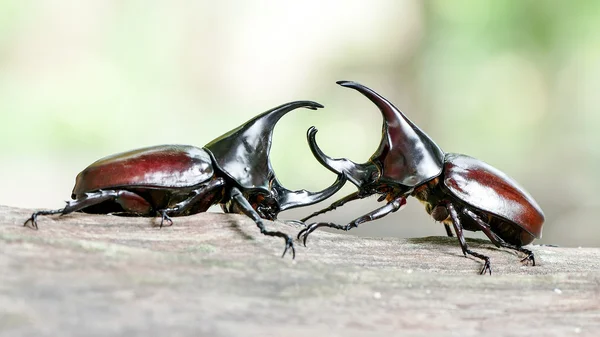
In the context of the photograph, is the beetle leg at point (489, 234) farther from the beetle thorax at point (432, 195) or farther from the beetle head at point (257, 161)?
the beetle head at point (257, 161)

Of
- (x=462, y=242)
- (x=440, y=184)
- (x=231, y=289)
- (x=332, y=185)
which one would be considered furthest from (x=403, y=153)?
(x=231, y=289)

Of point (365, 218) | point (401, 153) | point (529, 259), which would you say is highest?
point (401, 153)

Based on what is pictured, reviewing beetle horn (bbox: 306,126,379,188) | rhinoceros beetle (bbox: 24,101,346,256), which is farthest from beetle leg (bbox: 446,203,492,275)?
rhinoceros beetle (bbox: 24,101,346,256)

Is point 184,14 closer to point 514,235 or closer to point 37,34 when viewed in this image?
point 37,34

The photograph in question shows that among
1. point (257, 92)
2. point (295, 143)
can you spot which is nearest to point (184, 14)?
point (257, 92)

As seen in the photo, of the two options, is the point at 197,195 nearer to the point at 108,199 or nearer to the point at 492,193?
the point at 108,199

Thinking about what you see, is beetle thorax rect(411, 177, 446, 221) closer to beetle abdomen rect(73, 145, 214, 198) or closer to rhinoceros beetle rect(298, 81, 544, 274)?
rhinoceros beetle rect(298, 81, 544, 274)
